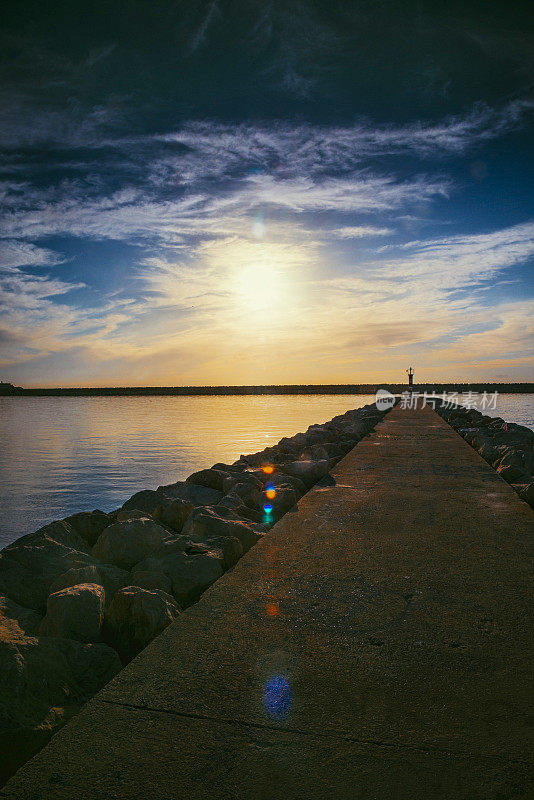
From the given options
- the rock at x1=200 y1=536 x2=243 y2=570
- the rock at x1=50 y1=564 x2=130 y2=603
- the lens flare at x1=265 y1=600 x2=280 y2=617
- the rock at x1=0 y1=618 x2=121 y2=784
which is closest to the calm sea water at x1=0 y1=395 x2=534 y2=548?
the rock at x1=50 y1=564 x2=130 y2=603

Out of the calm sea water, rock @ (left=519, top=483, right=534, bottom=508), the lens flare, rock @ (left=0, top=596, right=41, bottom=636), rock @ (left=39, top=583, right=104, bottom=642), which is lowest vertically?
the calm sea water

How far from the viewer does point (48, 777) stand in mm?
1358

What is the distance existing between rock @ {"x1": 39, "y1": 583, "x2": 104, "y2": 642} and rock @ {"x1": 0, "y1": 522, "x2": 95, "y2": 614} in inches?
18.5

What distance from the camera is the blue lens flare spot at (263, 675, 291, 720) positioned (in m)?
1.59

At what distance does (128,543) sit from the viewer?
338cm

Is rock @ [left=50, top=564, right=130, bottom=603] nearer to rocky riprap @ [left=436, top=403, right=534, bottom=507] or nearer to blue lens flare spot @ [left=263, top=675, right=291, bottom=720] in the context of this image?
blue lens flare spot @ [left=263, top=675, right=291, bottom=720]

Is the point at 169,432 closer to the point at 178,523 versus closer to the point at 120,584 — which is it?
the point at 178,523

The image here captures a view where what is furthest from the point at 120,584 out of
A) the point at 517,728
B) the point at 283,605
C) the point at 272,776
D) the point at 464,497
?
the point at 464,497

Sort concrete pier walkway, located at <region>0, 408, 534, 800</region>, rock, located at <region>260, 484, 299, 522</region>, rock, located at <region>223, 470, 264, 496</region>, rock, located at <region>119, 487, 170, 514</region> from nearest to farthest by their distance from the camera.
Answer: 1. concrete pier walkway, located at <region>0, 408, 534, 800</region>
2. rock, located at <region>260, 484, 299, 522</region>
3. rock, located at <region>119, 487, 170, 514</region>
4. rock, located at <region>223, 470, 264, 496</region>

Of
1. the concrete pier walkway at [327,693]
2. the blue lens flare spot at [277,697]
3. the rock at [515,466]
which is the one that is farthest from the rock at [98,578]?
the rock at [515,466]

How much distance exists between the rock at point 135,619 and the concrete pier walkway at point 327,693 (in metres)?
0.13

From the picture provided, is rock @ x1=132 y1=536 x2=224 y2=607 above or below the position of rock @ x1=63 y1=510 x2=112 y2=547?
above

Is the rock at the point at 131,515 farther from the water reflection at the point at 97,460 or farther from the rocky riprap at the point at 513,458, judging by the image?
the rocky riprap at the point at 513,458

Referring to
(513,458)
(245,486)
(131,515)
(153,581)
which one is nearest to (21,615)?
(153,581)
